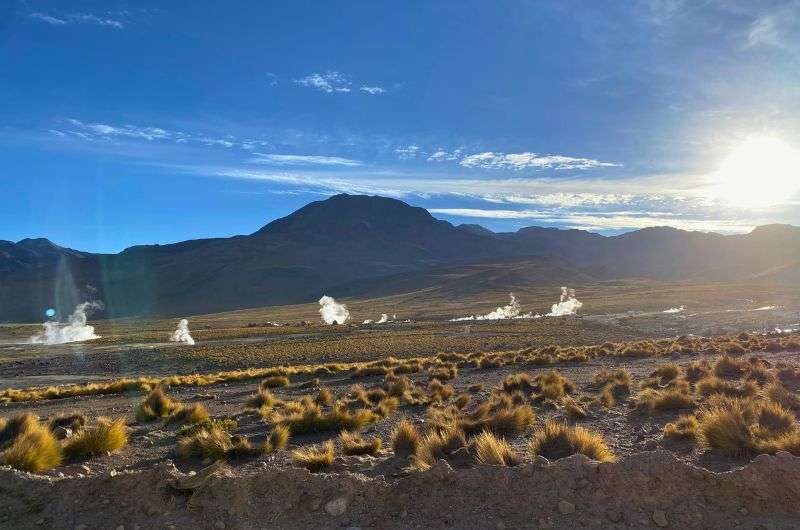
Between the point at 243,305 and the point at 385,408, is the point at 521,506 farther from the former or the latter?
the point at 243,305

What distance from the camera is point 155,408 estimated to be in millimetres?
14852

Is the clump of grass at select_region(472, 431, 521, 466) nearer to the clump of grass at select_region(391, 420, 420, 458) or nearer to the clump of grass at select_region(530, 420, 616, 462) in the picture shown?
the clump of grass at select_region(530, 420, 616, 462)

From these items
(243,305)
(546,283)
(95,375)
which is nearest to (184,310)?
(243,305)

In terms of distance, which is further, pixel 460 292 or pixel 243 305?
pixel 243 305

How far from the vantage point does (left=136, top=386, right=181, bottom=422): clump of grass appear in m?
14.3

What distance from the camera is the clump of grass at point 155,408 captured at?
565 inches

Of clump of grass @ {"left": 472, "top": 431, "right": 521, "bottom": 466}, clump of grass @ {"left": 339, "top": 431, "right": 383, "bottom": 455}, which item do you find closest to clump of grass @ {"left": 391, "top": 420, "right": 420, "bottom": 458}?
clump of grass @ {"left": 339, "top": 431, "right": 383, "bottom": 455}

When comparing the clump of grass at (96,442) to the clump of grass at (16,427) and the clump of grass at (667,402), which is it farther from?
the clump of grass at (667,402)

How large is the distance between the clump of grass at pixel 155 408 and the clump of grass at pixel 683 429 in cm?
1143

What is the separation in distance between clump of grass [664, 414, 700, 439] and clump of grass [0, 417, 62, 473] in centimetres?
970

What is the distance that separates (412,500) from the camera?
21.8ft

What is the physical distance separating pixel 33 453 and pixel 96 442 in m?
1.50

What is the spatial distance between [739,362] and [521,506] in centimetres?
1550

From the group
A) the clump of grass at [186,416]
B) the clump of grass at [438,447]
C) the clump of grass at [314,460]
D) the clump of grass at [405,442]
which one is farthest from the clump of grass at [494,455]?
the clump of grass at [186,416]
